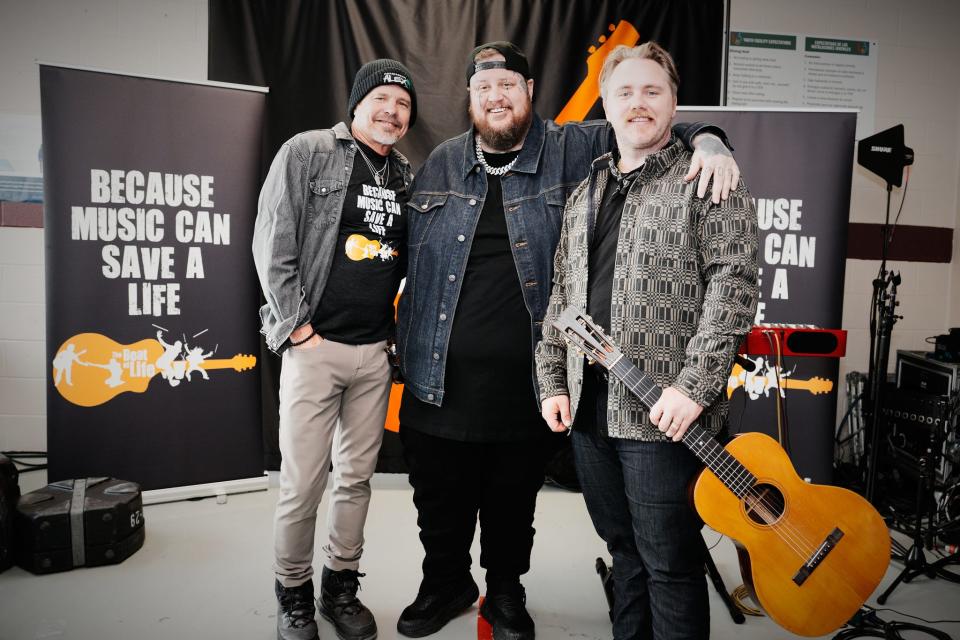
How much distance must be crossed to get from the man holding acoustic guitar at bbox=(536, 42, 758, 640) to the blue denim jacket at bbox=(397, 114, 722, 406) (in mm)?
222

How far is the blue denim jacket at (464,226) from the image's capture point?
5.84 ft

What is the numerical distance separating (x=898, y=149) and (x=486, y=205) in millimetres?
2489

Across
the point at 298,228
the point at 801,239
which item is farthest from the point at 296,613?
the point at 801,239

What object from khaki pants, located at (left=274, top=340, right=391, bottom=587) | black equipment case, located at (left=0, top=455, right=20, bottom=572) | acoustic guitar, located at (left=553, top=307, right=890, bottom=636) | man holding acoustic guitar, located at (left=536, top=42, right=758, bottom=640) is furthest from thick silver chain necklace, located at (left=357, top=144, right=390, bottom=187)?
black equipment case, located at (left=0, top=455, right=20, bottom=572)

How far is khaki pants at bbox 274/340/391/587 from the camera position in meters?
1.86

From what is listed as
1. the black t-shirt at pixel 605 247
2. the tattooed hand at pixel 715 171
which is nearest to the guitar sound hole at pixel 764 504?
the black t-shirt at pixel 605 247

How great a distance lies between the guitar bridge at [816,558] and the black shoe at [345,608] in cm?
121

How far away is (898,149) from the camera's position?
123 inches

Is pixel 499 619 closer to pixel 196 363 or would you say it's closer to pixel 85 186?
pixel 196 363

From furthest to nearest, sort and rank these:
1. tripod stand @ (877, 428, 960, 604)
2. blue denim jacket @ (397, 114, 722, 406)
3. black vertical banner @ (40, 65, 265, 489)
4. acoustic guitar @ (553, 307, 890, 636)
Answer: black vertical banner @ (40, 65, 265, 489)
tripod stand @ (877, 428, 960, 604)
blue denim jacket @ (397, 114, 722, 406)
acoustic guitar @ (553, 307, 890, 636)

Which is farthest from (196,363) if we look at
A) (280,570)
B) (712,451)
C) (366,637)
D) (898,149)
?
(898,149)

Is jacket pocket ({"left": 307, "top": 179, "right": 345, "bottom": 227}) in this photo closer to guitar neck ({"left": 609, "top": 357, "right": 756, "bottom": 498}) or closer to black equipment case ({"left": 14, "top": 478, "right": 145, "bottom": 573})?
guitar neck ({"left": 609, "top": 357, "right": 756, "bottom": 498})

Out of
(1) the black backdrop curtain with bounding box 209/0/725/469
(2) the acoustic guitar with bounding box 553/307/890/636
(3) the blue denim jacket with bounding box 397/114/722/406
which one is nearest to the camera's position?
(2) the acoustic guitar with bounding box 553/307/890/636

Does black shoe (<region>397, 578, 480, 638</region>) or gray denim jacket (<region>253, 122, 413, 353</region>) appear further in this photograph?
black shoe (<region>397, 578, 480, 638</region>)
